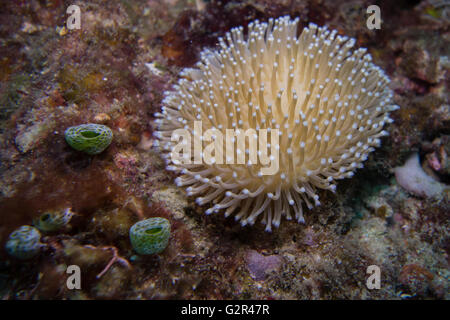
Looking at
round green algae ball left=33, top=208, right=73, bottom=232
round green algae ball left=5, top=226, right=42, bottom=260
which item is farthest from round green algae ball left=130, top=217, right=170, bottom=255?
round green algae ball left=5, top=226, right=42, bottom=260

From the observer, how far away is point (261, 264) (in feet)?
9.69

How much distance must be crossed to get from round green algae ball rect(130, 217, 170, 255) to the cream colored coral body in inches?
20.9

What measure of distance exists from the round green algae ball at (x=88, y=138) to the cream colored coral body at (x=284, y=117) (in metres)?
0.77

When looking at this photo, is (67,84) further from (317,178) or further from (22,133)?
(317,178)

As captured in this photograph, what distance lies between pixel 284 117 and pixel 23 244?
2.79 metres

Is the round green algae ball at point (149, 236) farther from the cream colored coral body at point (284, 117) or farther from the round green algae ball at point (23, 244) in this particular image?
the round green algae ball at point (23, 244)

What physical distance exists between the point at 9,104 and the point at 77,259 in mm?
2636

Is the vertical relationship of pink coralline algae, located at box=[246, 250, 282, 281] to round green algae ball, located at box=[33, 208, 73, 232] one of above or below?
below

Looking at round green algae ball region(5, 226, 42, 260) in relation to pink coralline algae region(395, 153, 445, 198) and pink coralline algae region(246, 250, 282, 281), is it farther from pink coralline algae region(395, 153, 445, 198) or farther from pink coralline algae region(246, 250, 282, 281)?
pink coralline algae region(395, 153, 445, 198)

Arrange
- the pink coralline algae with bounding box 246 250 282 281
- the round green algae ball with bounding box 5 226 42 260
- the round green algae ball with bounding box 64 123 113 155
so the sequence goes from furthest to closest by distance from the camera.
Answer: the pink coralline algae with bounding box 246 250 282 281 < the round green algae ball with bounding box 64 123 113 155 < the round green algae ball with bounding box 5 226 42 260

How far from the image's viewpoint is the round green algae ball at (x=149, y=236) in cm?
246

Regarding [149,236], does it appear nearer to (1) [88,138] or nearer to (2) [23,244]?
(2) [23,244]

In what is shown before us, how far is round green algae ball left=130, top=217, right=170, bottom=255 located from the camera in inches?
97.0
